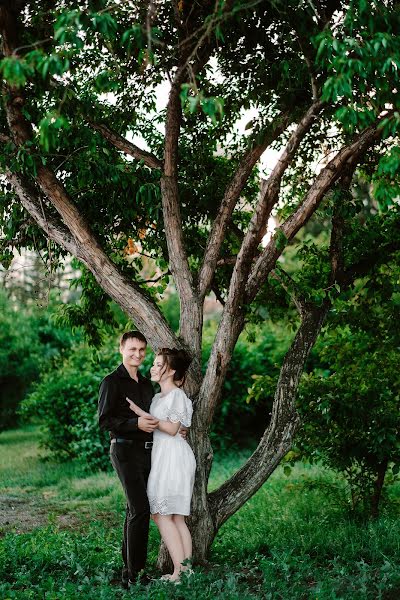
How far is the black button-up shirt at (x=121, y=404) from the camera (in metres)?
6.22

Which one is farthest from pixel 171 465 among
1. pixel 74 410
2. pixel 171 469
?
pixel 74 410

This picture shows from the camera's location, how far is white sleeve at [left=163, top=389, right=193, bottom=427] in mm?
6230

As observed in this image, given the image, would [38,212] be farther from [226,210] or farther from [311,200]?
[311,200]

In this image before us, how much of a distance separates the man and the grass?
276 mm

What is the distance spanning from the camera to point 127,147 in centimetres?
719

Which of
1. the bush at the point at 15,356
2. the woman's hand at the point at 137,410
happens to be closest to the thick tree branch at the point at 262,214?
the woman's hand at the point at 137,410

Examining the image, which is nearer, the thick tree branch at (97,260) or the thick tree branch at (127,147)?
the thick tree branch at (97,260)

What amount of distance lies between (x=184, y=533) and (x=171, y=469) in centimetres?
57

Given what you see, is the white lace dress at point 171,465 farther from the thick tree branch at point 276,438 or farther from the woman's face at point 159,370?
the thick tree branch at point 276,438

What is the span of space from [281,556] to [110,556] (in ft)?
5.23

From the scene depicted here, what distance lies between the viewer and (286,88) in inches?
265

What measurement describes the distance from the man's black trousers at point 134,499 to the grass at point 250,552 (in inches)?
9.2

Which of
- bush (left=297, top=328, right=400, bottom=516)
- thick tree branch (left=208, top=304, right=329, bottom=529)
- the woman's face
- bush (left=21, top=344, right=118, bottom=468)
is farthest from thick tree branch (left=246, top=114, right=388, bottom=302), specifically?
bush (left=21, top=344, right=118, bottom=468)

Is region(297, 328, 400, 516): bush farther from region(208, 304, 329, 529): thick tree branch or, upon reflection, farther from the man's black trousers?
the man's black trousers
